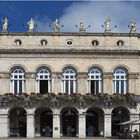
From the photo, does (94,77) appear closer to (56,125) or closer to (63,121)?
(63,121)

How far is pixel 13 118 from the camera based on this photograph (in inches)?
2393

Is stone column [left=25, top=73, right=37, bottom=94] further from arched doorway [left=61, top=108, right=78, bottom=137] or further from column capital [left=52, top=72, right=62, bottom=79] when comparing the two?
arched doorway [left=61, top=108, right=78, bottom=137]

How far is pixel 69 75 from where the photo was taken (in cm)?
5894

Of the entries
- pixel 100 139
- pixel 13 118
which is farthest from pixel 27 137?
pixel 100 139

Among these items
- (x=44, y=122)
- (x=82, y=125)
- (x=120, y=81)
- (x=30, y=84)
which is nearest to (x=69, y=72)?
(x=30, y=84)

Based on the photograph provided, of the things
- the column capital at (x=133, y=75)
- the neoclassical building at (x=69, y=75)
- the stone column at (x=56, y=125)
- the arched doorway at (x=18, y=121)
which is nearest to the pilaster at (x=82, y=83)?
the neoclassical building at (x=69, y=75)

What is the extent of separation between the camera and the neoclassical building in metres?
57.7

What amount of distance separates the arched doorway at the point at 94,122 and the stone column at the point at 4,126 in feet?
29.4

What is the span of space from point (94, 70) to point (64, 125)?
7128 mm

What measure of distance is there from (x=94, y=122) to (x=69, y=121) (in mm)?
2745

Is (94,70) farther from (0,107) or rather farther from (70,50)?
(0,107)

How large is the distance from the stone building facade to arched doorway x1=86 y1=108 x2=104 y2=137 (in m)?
0.54

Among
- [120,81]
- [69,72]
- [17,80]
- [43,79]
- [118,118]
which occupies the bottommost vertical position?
[118,118]

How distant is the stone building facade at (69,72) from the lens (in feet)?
190
